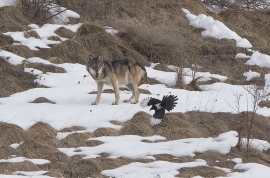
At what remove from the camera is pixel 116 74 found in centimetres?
1220

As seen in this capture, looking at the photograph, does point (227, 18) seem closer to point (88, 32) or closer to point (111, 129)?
point (88, 32)

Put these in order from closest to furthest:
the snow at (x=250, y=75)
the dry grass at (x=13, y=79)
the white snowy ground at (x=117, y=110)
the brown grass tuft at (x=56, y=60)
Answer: the white snowy ground at (x=117, y=110)
the dry grass at (x=13, y=79)
the brown grass tuft at (x=56, y=60)
the snow at (x=250, y=75)

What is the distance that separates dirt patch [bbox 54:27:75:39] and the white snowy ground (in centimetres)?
25

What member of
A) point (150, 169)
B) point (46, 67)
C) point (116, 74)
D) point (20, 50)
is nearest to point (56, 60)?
point (46, 67)

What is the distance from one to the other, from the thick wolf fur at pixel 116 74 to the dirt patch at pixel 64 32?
4958mm

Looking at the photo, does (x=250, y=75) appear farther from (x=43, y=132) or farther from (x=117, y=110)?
(x=43, y=132)

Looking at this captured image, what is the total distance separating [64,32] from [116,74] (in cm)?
541

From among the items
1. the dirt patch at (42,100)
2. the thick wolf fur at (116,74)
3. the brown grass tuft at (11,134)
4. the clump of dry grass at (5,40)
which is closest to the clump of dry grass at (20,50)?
the clump of dry grass at (5,40)

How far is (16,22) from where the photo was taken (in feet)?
56.4

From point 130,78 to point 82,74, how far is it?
238cm

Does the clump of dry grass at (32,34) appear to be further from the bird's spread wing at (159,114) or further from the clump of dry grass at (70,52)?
the bird's spread wing at (159,114)

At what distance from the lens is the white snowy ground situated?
862cm

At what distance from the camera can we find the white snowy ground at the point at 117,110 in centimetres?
862

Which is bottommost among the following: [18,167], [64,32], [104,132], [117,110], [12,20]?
[18,167]
